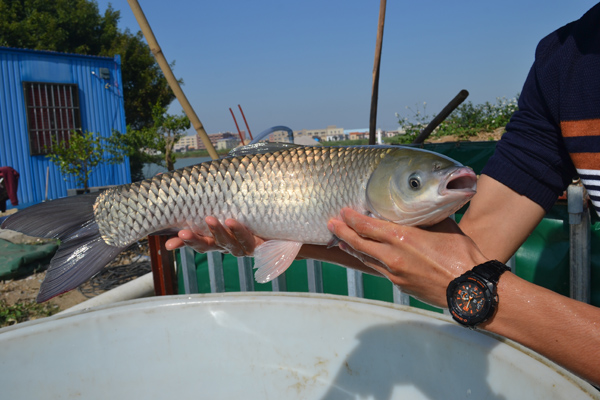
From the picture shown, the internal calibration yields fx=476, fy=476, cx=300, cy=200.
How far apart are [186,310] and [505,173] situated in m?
1.47

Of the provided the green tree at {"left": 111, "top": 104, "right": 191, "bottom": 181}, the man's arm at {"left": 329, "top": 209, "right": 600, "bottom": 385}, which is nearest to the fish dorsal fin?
the man's arm at {"left": 329, "top": 209, "right": 600, "bottom": 385}

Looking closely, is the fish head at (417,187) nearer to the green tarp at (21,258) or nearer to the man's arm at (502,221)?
the man's arm at (502,221)

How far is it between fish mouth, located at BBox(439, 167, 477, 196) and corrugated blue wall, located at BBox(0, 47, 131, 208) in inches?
505

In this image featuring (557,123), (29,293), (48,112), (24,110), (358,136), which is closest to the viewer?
(557,123)

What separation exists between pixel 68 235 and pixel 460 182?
1.58 meters

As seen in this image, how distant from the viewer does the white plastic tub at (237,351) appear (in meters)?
1.76

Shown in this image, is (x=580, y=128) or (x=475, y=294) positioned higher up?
(x=580, y=128)

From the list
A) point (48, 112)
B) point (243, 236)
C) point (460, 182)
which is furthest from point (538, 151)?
point (48, 112)

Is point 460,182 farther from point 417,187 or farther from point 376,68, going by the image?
point 376,68

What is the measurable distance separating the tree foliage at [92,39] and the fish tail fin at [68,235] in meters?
21.1

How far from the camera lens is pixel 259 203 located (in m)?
1.86

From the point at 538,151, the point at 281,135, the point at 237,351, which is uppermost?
the point at 281,135

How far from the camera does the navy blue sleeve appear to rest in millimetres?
1932

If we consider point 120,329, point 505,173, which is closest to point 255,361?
point 120,329
